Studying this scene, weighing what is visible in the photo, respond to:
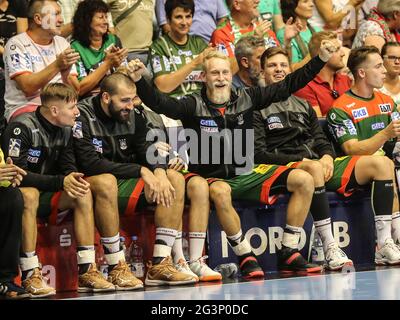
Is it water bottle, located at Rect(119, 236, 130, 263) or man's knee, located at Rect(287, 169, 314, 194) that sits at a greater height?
man's knee, located at Rect(287, 169, 314, 194)

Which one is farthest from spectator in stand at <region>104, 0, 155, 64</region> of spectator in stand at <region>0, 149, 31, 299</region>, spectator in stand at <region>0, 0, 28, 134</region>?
spectator in stand at <region>0, 149, 31, 299</region>

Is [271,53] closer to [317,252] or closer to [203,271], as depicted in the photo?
[317,252]

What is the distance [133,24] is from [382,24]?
3.29 m

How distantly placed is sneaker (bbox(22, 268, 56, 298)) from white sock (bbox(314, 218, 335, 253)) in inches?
97.3

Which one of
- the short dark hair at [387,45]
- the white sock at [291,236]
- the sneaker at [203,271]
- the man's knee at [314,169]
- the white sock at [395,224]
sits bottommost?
the sneaker at [203,271]

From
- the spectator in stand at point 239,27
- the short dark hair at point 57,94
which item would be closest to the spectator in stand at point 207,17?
the spectator in stand at point 239,27

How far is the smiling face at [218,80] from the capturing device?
29.6ft

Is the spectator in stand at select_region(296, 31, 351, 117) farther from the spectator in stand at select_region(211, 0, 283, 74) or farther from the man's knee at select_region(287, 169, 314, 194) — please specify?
the man's knee at select_region(287, 169, 314, 194)

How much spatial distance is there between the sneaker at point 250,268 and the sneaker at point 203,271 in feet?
0.91

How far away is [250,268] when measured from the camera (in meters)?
8.65

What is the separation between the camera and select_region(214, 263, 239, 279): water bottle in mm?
8750

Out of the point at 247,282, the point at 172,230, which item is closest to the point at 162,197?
the point at 172,230

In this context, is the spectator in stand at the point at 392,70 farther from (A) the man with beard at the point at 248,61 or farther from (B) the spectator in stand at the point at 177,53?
(B) the spectator in stand at the point at 177,53

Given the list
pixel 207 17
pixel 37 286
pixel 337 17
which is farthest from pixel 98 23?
pixel 337 17
